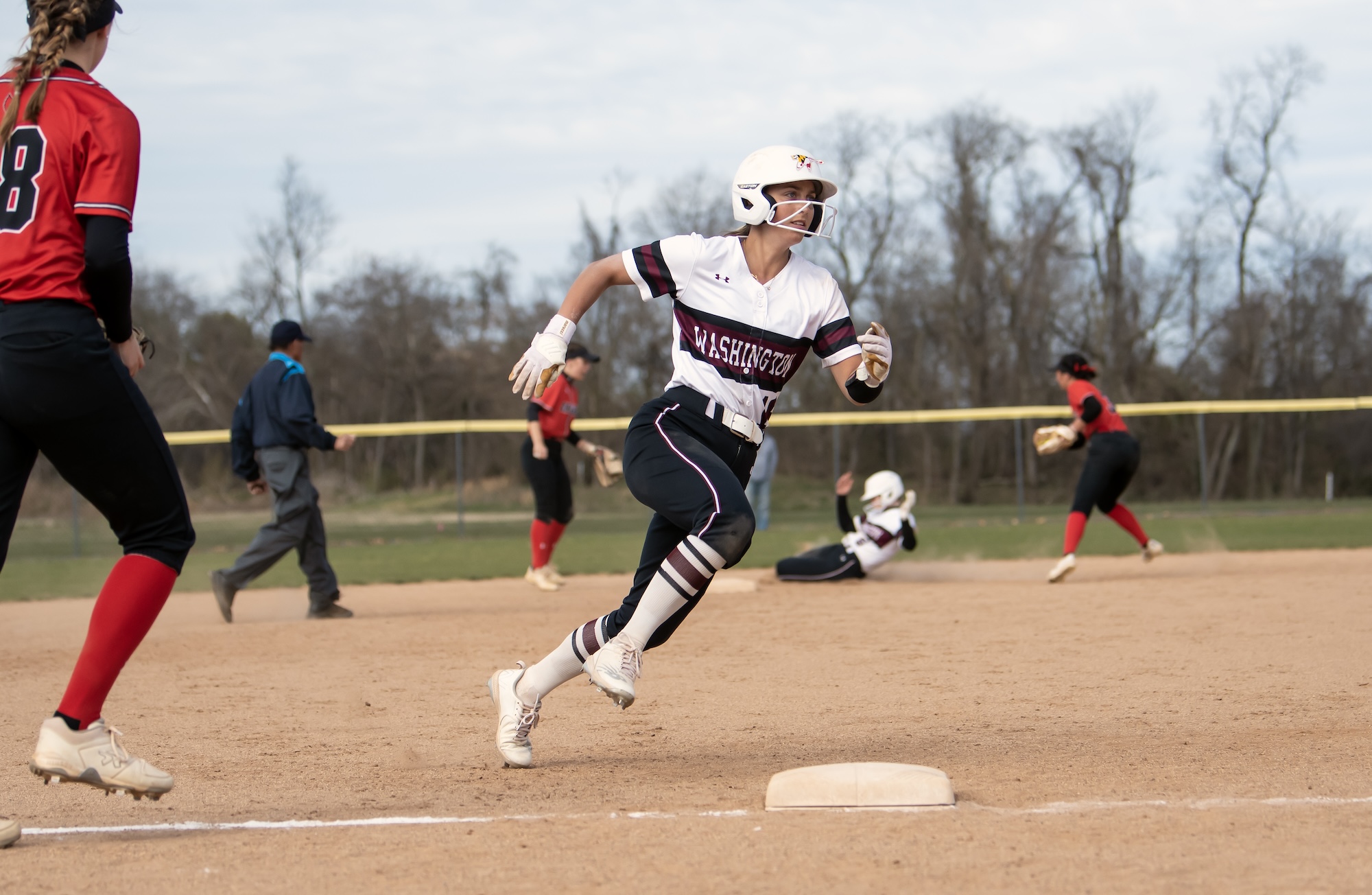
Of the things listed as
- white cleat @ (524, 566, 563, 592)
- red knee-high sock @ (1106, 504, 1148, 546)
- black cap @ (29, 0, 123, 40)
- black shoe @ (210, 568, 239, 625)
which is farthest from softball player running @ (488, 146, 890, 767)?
red knee-high sock @ (1106, 504, 1148, 546)

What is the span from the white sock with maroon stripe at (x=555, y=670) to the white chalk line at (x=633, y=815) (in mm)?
839

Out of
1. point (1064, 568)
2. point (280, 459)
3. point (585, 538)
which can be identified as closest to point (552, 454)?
point (280, 459)

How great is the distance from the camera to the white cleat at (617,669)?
12.5ft

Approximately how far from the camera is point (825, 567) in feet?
37.1

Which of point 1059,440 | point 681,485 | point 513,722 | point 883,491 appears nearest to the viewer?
point 681,485

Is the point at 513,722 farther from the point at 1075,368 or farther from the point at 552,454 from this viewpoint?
the point at 1075,368

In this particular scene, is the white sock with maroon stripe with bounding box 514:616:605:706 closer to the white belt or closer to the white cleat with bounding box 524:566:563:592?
the white belt

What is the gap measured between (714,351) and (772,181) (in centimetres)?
67

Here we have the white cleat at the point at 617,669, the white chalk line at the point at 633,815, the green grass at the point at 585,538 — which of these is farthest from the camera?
the green grass at the point at 585,538

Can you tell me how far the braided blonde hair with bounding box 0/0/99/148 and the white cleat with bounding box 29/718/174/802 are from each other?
1581mm

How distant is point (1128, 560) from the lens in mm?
12945

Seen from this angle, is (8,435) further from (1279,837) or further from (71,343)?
(1279,837)

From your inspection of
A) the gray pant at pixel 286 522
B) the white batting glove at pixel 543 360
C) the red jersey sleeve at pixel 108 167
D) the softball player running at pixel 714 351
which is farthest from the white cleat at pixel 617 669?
the gray pant at pixel 286 522

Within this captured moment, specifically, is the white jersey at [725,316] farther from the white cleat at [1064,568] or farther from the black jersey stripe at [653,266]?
the white cleat at [1064,568]
